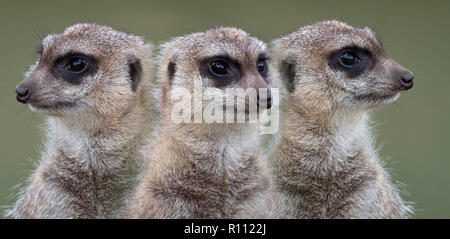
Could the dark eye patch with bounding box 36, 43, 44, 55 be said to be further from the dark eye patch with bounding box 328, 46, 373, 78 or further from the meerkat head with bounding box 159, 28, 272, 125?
the dark eye patch with bounding box 328, 46, 373, 78

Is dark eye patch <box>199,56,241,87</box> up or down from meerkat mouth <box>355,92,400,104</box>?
up

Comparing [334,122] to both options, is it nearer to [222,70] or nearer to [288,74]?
[288,74]

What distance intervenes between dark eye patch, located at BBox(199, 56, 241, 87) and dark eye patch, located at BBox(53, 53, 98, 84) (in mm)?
719

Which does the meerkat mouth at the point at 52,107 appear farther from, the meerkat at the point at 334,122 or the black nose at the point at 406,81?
the black nose at the point at 406,81

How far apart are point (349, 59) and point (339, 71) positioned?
0.10m

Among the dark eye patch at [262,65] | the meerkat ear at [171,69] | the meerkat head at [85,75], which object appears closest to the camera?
the meerkat head at [85,75]

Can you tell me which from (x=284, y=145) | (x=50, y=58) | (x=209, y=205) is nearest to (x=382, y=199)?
(x=284, y=145)

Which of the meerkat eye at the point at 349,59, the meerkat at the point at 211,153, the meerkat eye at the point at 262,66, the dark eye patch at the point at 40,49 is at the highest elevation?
the dark eye patch at the point at 40,49

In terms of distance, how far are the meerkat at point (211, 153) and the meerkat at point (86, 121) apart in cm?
16

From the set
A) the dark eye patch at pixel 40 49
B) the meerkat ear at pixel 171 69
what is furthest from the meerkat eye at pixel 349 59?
the dark eye patch at pixel 40 49

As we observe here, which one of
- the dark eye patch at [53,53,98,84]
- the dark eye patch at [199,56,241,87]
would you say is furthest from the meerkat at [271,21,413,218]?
the dark eye patch at [53,53,98,84]

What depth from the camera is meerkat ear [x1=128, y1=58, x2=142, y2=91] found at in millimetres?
4748

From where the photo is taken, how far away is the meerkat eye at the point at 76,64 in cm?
450
